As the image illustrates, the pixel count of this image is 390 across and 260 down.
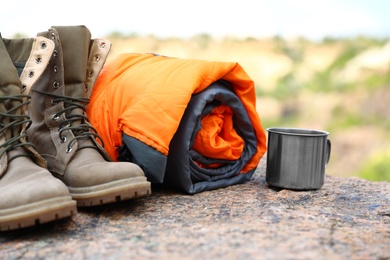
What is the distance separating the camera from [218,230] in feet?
4.46

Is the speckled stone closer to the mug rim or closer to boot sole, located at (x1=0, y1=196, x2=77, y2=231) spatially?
boot sole, located at (x1=0, y1=196, x2=77, y2=231)

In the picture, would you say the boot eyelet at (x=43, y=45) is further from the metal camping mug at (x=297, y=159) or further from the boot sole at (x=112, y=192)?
the metal camping mug at (x=297, y=159)

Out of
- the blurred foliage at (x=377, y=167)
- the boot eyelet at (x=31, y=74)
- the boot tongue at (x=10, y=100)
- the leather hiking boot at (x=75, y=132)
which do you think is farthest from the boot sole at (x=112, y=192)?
the blurred foliage at (x=377, y=167)

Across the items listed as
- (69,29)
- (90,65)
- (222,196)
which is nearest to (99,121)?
(90,65)

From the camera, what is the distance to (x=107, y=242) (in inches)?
50.6

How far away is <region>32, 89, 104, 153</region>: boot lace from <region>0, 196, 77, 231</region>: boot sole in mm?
360

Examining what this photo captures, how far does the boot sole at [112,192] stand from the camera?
1.49 meters

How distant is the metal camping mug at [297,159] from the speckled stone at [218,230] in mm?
51

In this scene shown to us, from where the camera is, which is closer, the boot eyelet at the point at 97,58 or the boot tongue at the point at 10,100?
the boot tongue at the point at 10,100

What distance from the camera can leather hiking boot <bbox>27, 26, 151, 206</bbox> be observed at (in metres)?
1.51

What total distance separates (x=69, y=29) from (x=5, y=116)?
1.32 ft

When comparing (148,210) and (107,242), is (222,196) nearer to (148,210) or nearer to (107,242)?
(148,210)

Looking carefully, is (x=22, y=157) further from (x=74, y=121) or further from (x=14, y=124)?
(x=74, y=121)

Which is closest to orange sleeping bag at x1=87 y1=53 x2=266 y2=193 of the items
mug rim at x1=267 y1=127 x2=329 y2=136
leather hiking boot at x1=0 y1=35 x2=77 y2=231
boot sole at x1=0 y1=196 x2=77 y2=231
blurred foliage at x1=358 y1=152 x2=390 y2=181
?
mug rim at x1=267 y1=127 x2=329 y2=136
